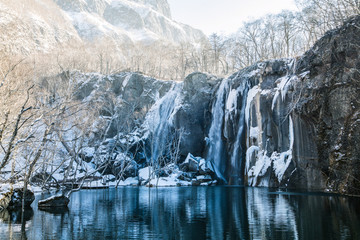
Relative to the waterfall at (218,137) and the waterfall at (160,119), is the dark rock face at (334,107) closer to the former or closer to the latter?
the waterfall at (218,137)

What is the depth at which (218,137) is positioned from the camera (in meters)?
35.7

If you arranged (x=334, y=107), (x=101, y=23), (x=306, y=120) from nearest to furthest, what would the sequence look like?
(x=334, y=107), (x=306, y=120), (x=101, y=23)

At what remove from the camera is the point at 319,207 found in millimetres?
13266

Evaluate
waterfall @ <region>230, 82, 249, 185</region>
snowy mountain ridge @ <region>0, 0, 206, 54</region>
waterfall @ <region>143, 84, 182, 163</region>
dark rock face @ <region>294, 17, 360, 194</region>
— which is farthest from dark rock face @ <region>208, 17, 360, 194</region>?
snowy mountain ridge @ <region>0, 0, 206, 54</region>

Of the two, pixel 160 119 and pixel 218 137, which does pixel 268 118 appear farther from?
pixel 160 119

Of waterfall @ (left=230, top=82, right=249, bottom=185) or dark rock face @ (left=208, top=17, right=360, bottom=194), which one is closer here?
dark rock face @ (left=208, top=17, right=360, bottom=194)

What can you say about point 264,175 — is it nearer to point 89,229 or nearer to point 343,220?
point 343,220

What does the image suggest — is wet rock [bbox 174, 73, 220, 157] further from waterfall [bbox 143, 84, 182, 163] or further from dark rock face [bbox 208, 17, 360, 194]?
dark rock face [bbox 208, 17, 360, 194]

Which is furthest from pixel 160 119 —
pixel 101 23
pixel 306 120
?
pixel 101 23

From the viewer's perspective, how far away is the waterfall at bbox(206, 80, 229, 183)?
34.8 metres

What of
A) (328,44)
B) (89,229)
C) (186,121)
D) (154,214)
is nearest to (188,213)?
(154,214)

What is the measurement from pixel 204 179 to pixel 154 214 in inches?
802

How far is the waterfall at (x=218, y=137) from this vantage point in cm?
3481

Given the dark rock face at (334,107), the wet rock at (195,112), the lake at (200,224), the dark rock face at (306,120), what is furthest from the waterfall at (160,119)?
the lake at (200,224)
